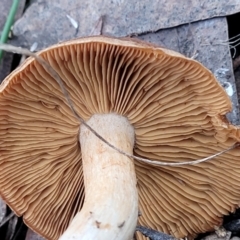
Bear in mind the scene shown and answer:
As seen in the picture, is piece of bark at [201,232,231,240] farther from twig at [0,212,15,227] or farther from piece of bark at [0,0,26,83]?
piece of bark at [0,0,26,83]

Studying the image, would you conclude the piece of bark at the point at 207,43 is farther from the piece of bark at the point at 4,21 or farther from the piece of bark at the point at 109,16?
the piece of bark at the point at 4,21

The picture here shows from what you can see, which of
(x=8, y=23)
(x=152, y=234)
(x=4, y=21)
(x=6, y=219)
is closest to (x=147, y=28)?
(x=8, y=23)

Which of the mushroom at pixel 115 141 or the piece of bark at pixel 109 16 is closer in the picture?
the mushroom at pixel 115 141

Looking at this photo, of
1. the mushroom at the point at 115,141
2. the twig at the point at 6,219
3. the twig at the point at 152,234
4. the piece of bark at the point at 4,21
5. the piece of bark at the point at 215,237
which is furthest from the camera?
the piece of bark at the point at 4,21

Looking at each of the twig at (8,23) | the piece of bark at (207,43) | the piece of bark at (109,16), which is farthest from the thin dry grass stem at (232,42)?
the twig at (8,23)

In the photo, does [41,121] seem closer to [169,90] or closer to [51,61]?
[51,61]

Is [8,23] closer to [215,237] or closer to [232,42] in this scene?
[232,42]
